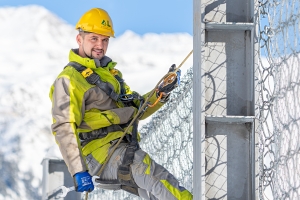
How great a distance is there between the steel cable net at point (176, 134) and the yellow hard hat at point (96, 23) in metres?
0.69

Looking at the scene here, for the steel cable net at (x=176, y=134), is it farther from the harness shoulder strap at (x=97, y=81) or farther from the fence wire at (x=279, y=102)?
the fence wire at (x=279, y=102)

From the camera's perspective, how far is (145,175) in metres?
5.46

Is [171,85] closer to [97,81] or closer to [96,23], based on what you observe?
[97,81]

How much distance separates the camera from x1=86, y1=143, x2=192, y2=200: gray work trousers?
5.30 metres

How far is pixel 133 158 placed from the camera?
559cm

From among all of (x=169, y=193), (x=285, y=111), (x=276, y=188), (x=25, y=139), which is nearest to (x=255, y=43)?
(x=285, y=111)

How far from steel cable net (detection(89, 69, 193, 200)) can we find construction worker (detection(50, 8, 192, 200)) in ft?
0.87

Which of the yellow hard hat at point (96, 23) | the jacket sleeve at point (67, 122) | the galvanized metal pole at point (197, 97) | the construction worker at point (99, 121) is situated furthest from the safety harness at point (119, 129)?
the galvanized metal pole at point (197, 97)

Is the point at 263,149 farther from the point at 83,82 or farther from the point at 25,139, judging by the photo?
the point at 25,139

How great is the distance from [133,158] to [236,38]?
1365 millimetres

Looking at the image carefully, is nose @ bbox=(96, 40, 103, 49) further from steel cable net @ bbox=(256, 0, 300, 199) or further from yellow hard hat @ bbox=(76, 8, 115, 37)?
steel cable net @ bbox=(256, 0, 300, 199)

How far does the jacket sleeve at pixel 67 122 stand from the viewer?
5.51 meters

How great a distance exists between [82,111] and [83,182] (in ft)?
1.71

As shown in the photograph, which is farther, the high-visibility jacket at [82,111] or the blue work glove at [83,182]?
the high-visibility jacket at [82,111]
